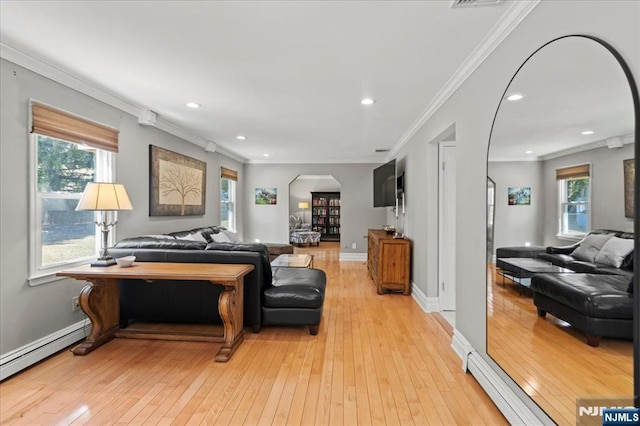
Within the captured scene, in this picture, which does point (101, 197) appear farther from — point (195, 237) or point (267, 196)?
point (267, 196)

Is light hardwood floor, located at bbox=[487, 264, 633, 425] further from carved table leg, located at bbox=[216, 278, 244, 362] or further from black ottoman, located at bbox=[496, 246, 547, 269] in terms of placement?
carved table leg, located at bbox=[216, 278, 244, 362]

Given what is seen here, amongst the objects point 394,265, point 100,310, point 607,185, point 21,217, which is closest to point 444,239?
point 394,265

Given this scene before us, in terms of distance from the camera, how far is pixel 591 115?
132cm

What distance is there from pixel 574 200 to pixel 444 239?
7.56ft

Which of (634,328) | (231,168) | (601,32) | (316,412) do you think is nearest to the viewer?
(634,328)

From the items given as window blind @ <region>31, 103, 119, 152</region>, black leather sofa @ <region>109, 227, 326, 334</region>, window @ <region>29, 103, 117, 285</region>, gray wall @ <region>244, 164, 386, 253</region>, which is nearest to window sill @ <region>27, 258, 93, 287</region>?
window @ <region>29, 103, 117, 285</region>

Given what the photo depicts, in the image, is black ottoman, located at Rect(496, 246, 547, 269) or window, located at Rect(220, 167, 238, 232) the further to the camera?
window, located at Rect(220, 167, 238, 232)

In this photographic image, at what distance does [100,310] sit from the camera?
2.82 metres

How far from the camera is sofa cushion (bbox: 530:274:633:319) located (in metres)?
1.19

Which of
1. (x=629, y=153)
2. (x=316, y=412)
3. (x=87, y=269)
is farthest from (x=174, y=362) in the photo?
(x=629, y=153)

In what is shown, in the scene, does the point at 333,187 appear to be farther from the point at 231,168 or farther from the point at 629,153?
the point at 629,153

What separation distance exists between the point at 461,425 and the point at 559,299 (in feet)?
3.07

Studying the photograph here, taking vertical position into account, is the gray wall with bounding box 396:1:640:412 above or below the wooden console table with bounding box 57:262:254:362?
above

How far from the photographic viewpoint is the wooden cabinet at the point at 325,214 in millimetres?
12094
